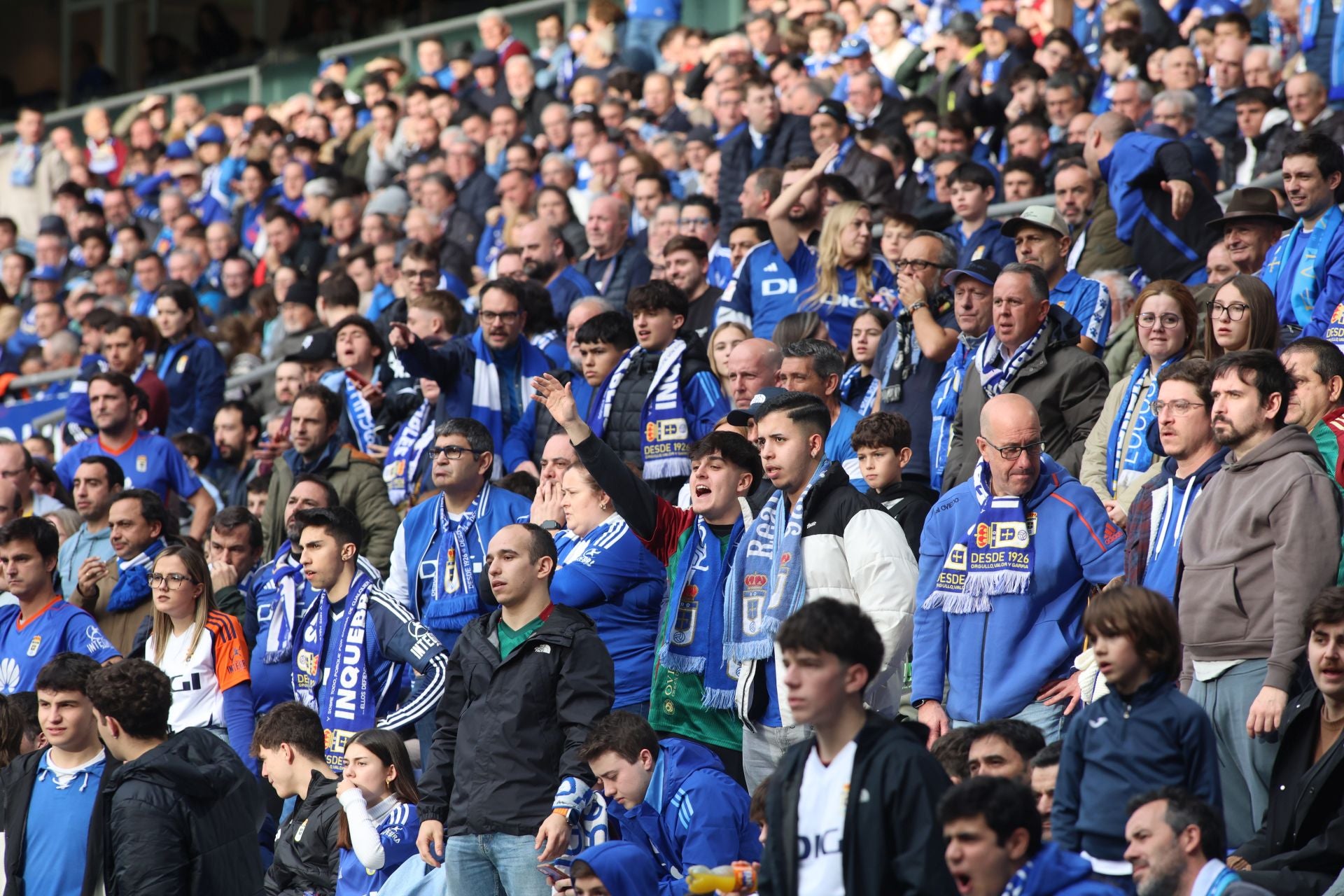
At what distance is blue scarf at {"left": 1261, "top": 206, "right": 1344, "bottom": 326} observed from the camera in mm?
8555

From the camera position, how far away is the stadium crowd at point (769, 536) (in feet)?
18.2

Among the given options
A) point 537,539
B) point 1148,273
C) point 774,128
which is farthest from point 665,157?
point 537,539

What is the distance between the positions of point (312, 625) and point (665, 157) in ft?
27.1

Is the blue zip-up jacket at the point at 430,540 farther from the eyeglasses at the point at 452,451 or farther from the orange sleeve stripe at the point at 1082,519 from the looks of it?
the orange sleeve stripe at the point at 1082,519

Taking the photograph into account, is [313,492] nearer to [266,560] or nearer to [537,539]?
[266,560]

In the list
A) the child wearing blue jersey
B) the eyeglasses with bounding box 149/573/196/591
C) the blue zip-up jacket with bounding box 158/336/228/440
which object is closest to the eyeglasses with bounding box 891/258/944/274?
the child wearing blue jersey

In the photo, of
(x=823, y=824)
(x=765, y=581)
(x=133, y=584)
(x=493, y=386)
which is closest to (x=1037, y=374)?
(x=765, y=581)

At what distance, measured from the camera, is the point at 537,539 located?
22.7 ft

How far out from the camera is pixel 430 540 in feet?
28.1

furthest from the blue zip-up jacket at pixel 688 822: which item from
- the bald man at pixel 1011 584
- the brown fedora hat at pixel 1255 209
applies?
the brown fedora hat at pixel 1255 209

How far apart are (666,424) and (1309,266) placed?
131 inches

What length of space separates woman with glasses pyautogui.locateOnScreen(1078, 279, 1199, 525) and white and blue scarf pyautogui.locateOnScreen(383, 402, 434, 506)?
4.12 meters

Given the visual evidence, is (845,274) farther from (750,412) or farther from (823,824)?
(823,824)

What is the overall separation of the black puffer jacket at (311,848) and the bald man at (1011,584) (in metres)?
2.59
